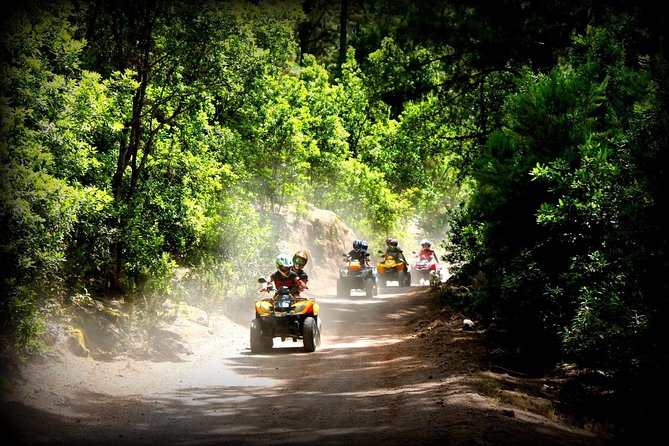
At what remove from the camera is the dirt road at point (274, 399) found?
703 cm

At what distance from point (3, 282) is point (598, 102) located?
10600 millimetres

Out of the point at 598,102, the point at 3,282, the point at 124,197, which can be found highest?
the point at 598,102

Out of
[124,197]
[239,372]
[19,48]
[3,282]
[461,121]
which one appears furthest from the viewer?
[461,121]

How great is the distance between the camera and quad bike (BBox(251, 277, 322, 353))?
1360cm

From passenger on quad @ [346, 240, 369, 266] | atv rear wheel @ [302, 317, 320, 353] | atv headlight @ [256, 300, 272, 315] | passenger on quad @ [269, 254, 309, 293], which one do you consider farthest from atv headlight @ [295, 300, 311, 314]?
passenger on quad @ [346, 240, 369, 266]

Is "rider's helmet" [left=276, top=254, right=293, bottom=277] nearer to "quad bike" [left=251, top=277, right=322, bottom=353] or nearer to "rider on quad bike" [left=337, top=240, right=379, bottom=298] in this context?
"quad bike" [left=251, top=277, right=322, bottom=353]

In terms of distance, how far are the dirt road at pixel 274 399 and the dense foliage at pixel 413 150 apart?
1185mm

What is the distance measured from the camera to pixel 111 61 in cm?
1512

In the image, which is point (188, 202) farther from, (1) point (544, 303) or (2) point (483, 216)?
(1) point (544, 303)

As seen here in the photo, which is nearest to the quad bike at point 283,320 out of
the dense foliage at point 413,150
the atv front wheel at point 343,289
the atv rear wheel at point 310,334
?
the atv rear wheel at point 310,334

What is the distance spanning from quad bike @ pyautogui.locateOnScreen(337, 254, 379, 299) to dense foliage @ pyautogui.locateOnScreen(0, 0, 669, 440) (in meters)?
5.29

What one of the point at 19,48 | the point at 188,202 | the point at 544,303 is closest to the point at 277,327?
the point at 188,202

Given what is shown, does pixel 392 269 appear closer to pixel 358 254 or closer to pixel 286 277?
pixel 358 254

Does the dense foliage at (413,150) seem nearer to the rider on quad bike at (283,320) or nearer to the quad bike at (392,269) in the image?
the rider on quad bike at (283,320)
